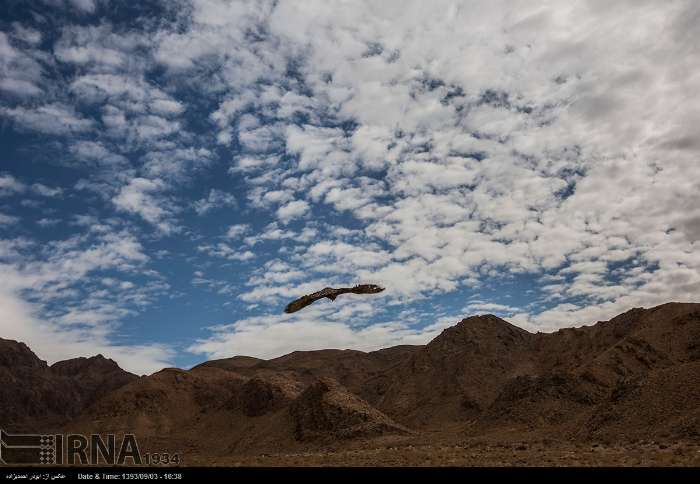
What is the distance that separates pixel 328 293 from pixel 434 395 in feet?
202

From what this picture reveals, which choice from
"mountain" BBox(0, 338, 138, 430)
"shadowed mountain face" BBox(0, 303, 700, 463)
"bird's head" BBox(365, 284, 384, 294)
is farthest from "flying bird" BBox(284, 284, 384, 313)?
→ "mountain" BBox(0, 338, 138, 430)

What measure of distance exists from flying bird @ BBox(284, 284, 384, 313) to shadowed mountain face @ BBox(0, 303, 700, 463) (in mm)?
21980

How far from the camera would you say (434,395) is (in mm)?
77062

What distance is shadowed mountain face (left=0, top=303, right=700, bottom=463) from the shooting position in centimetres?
4012

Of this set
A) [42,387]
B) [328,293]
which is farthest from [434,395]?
[42,387]

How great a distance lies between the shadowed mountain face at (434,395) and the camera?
40125 millimetres

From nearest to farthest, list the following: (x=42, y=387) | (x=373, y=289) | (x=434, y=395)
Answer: (x=373, y=289)
(x=434, y=395)
(x=42, y=387)

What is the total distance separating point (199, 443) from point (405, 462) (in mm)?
54473

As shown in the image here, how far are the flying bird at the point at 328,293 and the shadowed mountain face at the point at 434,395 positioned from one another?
21980 mm

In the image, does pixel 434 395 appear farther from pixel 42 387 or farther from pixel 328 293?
pixel 42 387

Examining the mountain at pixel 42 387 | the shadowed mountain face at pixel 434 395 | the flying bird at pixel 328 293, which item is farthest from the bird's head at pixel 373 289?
the mountain at pixel 42 387

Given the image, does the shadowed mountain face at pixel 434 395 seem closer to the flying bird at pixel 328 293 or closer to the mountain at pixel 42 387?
the mountain at pixel 42 387

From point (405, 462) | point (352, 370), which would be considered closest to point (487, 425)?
point (405, 462)

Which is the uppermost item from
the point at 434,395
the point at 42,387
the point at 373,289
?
the point at 42,387
